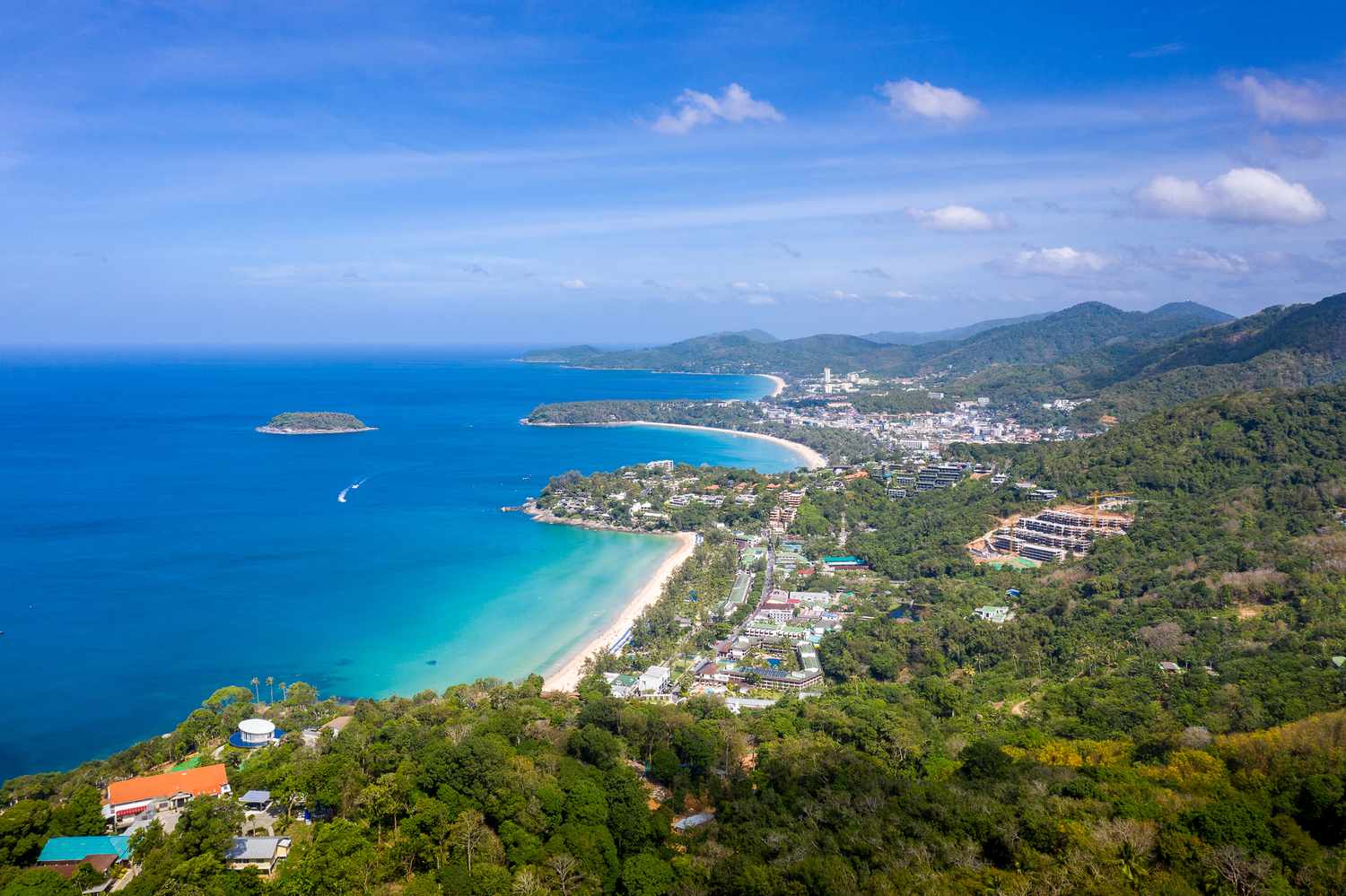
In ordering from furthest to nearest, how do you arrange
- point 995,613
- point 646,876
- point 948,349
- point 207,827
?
point 948,349, point 995,613, point 207,827, point 646,876

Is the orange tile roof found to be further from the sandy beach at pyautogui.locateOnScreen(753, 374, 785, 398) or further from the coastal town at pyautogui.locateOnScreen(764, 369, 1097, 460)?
the sandy beach at pyautogui.locateOnScreen(753, 374, 785, 398)

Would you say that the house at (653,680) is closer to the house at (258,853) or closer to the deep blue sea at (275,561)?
the deep blue sea at (275,561)

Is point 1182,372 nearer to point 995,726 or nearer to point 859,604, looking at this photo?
point 859,604

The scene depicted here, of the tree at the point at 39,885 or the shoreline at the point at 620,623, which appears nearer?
the tree at the point at 39,885

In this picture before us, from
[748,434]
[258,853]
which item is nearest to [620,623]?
[258,853]

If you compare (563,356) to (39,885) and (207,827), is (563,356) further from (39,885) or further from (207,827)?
(39,885)

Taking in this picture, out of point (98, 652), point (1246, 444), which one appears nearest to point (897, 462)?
point (1246, 444)

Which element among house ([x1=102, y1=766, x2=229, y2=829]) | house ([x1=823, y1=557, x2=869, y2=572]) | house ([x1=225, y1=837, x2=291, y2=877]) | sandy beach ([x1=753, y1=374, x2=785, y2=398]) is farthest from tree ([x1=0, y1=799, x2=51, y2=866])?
sandy beach ([x1=753, y1=374, x2=785, y2=398])

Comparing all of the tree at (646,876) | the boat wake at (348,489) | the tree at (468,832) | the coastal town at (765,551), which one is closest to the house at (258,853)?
the tree at (468,832)
